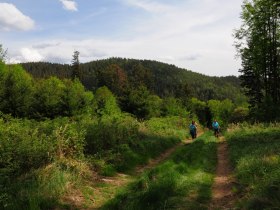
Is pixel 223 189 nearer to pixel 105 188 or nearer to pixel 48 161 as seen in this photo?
pixel 105 188

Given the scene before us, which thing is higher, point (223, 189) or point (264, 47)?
point (264, 47)

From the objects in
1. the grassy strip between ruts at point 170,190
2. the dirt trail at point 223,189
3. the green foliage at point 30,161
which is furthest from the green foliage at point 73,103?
the grassy strip between ruts at point 170,190

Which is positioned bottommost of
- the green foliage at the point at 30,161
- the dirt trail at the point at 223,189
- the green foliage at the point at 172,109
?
the dirt trail at the point at 223,189

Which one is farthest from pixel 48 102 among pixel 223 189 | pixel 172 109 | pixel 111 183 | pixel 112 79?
pixel 112 79

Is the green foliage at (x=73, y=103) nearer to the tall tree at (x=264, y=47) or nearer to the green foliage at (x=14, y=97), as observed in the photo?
the green foliage at (x=14, y=97)

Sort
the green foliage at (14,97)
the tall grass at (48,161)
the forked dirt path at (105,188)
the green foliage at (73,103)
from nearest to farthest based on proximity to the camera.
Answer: the tall grass at (48,161)
the forked dirt path at (105,188)
the green foliage at (14,97)
the green foliage at (73,103)

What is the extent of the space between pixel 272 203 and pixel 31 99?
4147 centimetres

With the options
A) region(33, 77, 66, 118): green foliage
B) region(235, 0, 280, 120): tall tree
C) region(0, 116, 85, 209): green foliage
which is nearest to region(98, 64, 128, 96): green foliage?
region(33, 77, 66, 118): green foliage

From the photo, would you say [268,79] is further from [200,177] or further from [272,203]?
[272,203]

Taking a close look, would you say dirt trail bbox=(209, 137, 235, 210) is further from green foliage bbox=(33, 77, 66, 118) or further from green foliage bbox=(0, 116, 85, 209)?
green foliage bbox=(33, 77, 66, 118)

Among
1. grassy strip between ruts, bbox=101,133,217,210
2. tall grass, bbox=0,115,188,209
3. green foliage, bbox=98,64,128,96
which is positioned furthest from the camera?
green foliage, bbox=98,64,128,96

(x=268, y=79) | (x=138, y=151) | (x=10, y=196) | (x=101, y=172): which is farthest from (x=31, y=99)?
(x=10, y=196)

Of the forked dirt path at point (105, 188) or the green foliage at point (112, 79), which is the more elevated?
the green foliage at point (112, 79)

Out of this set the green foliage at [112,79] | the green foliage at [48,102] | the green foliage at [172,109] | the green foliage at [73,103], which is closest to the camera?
the green foliage at [48,102]
